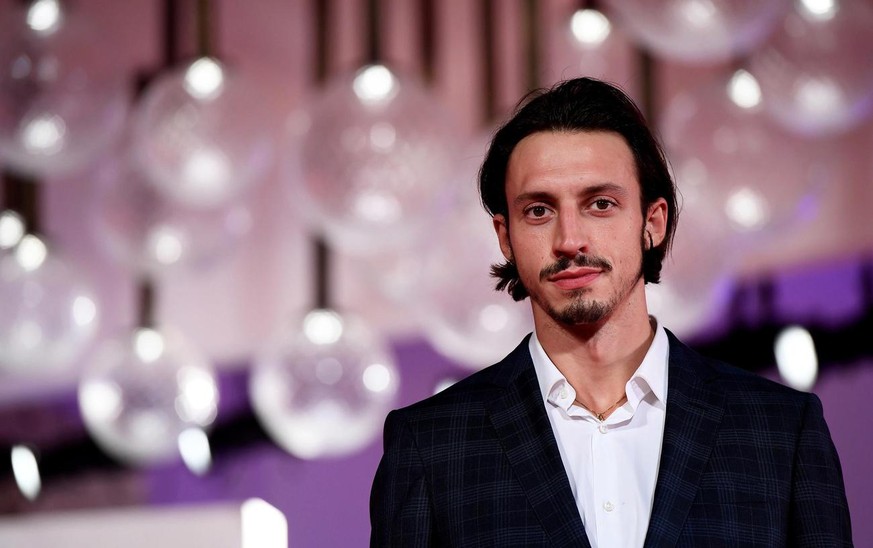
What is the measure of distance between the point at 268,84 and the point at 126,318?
2.74 feet

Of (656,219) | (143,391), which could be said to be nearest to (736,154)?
(656,219)

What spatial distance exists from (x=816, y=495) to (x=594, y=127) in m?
0.32

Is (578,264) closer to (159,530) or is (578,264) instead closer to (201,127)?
(159,530)

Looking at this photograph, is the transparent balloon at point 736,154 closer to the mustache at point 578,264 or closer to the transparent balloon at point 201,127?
the transparent balloon at point 201,127

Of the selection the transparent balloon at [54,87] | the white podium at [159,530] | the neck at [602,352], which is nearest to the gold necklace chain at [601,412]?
the neck at [602,352]

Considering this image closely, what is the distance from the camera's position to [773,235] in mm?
2047

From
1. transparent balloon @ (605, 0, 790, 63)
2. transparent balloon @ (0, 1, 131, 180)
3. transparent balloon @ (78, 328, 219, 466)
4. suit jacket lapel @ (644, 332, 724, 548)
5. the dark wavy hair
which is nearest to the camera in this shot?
suit jacket lapel @ (644, 332, 724, 548)

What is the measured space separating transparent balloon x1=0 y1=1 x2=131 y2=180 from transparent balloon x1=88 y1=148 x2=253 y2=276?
0.25 meters

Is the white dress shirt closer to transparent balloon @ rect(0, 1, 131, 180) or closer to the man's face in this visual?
the man's face

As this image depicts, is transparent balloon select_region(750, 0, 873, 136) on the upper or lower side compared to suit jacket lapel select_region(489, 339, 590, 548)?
upper

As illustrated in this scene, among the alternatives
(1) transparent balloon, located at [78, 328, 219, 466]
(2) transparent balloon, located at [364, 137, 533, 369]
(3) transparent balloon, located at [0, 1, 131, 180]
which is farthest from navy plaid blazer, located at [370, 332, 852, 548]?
(1) transparent balloon, located at [78, 328, 219, 466]

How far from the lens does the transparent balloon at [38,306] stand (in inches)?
79.7

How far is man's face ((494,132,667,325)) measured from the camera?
3.15ft

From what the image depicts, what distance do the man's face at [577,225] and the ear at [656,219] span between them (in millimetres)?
19
